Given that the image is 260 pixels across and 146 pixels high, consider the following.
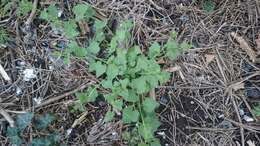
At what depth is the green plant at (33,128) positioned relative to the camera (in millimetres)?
2064

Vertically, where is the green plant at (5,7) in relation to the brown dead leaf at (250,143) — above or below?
above

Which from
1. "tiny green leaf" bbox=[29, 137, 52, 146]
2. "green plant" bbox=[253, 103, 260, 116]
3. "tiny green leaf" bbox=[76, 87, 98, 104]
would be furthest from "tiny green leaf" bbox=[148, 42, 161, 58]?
"tiny green leaf" bbox=[29, 137, 52, 146]

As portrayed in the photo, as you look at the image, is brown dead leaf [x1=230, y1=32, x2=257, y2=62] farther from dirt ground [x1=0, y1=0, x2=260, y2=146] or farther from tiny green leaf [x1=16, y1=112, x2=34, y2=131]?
tiny green leaf [x1=16, y1=112, x2=34, y2=131]

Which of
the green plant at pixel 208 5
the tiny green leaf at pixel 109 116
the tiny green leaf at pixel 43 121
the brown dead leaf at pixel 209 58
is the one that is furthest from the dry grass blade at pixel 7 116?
the green plant at pixel 208 5

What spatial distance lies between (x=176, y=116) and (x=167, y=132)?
98mm

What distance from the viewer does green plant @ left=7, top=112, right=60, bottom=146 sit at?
206 centimetres

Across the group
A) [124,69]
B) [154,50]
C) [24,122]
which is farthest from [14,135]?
[154,50]

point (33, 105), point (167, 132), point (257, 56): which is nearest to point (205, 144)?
point (167, 132)

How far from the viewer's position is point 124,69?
2137 mm

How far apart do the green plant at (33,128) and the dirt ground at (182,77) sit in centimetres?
6

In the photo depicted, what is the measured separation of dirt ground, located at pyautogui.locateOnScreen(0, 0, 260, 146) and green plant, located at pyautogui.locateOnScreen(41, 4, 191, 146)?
6cm

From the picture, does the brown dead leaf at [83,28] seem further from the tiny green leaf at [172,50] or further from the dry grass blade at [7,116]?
the dry grass blade at [7,116]

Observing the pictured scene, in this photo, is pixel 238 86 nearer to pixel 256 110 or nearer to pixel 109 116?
pixel 256 110

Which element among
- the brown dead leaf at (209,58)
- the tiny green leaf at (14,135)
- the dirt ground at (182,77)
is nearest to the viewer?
the tiny green leaf at (14,135)
